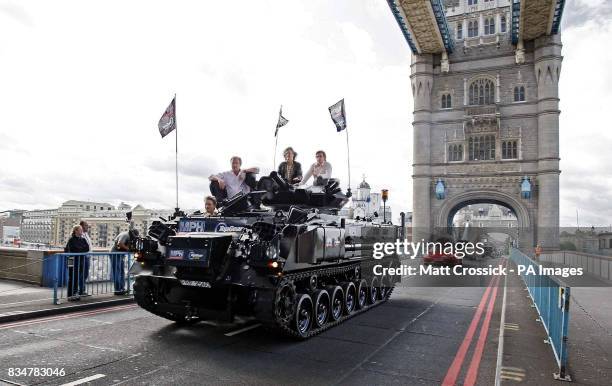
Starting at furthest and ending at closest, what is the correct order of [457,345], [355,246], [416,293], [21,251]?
[416,293] < [21,251] < [355,246] < [457,345]

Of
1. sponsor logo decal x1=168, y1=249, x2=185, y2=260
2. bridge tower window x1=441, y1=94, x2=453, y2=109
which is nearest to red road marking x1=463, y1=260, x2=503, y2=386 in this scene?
sponsor logo decal x1=168, y1=249, x2=185, y2=260

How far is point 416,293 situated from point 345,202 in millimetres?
5369

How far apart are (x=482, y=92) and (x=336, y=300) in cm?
3846

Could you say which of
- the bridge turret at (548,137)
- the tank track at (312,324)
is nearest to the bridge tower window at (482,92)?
the bridge turret at (548,137)

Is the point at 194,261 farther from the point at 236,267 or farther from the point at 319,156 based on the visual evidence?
the point at 319,156

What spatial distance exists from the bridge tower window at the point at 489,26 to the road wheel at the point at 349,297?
41.1 meters

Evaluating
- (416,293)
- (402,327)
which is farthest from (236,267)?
(416,293)

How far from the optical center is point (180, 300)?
290 inches

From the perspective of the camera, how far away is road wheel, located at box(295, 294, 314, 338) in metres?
7.25

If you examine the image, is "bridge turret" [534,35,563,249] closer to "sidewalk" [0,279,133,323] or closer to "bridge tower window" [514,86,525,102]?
"bridge tower window" [514,86,525,102]

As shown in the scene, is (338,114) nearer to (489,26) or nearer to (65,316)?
(65,316)

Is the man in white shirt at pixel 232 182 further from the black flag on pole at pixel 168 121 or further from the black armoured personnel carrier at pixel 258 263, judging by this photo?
the black flag on pole at pixel 168 121

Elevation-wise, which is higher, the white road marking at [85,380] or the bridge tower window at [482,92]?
the bridge tower window at [482,92]

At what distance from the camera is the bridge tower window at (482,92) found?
41375 mm
